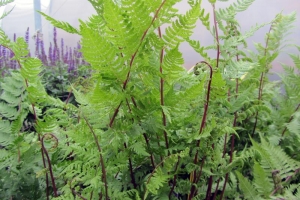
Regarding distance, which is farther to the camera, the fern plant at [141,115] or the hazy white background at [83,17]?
the hazy white background at [83,17]

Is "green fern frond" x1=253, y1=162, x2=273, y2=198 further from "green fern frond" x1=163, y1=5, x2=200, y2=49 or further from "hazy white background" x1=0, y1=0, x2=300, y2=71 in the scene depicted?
"hazy white background" x1=0, y1=0, x2=300, y2=71

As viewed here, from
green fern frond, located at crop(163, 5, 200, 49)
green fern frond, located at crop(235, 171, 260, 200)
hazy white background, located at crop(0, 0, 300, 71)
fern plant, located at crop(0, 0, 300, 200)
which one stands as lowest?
green fern frond, located at crop(235, 171, 260, 200)

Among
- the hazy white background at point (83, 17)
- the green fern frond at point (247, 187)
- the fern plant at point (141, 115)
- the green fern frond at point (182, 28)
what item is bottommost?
the green fern frond at point (247, 187)

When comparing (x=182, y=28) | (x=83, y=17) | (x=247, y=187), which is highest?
(x=83, y=17)

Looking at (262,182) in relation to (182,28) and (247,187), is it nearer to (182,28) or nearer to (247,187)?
(247,187)

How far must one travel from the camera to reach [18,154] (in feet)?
1.97

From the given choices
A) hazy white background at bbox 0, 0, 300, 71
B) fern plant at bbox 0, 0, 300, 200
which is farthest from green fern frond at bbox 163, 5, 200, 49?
hazy white background at bbox 0, 0, 300, 71

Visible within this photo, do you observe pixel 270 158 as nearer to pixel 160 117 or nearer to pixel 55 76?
pixel 160 117

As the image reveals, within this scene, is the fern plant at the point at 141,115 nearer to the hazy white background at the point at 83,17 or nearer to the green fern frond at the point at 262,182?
the green fern frond at the point at 262,182

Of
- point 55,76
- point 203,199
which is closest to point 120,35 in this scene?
point 203,199

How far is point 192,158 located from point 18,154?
11.5 inches

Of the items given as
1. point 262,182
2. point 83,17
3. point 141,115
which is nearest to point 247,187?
point 262,182

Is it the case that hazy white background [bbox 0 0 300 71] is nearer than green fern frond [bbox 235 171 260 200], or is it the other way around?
green fern frond [bbox 235 171 260 200]

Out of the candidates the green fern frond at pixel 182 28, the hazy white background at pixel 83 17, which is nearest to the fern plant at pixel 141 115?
the green fern frond at pixel 182 28
